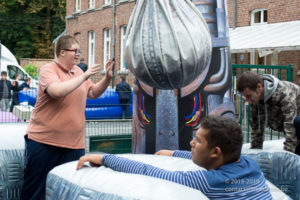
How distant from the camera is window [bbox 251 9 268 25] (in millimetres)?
15668

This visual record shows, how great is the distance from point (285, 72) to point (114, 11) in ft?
60.1

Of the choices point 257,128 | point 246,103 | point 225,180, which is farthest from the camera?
point 246,103

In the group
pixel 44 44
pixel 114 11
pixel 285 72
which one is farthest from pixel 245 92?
pixel 44 44

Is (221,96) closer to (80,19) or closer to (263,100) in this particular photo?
(263,100)

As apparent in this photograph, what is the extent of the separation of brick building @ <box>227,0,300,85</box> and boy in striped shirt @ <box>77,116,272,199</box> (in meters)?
9.68

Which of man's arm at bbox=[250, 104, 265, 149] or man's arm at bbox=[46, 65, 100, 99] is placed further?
man's arm at bbox=[250, 104, 265, 149]

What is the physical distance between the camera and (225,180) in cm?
208

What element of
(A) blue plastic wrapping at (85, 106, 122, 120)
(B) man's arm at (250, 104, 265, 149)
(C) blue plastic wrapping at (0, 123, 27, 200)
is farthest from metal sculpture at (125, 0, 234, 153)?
(A) blue plastic wrapping at (85, 106, 122, 120)

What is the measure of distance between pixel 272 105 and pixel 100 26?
2222cm

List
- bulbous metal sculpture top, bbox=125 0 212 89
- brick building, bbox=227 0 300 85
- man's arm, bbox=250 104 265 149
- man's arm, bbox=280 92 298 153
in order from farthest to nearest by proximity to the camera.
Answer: brick building, bbox=227 0 300 85, man's arm, bbox=250 104 265 149, man's arm, bbox=280 92 298 153, bulbous metal sculpture top, bbox=125 0 212 89

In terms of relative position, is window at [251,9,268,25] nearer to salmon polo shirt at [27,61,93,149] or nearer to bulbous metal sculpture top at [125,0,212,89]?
salmon polo shirt at [27,61,93,149]

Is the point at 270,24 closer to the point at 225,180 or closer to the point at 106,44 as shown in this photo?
the point at 106,44

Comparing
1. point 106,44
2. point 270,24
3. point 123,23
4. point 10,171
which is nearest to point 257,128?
point 10,171

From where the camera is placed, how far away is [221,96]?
11.4 ft
